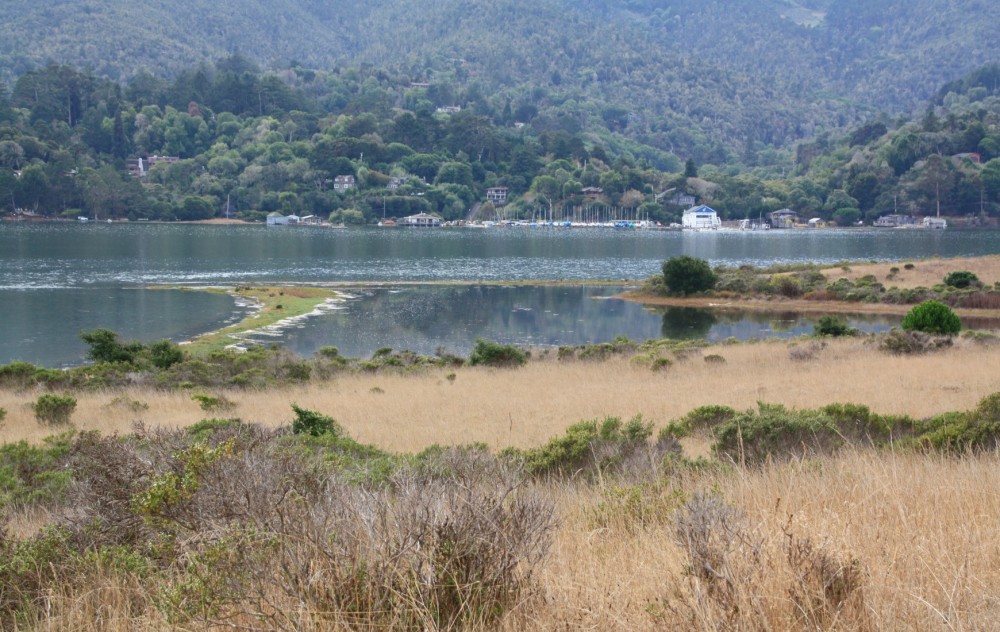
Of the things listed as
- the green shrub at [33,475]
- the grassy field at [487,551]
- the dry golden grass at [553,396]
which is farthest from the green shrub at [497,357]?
the grassy field at [487,551]

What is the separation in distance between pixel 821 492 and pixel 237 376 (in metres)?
15.1

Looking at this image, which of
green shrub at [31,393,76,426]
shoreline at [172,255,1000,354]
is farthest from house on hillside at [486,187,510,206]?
green shrub at [31,393,76,426]

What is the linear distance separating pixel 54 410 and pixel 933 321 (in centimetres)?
1992

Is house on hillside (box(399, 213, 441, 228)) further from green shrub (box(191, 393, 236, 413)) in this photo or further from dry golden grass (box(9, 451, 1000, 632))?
dry golden grass (box(9, 451, 1000, 632))

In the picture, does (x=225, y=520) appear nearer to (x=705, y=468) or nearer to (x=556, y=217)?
(x=705, y=468)

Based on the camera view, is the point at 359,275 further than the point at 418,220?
No

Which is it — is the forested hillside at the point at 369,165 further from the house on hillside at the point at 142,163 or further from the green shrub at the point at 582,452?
the green shrub at the point at 582,452

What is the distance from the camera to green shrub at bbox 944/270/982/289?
39.8 meters

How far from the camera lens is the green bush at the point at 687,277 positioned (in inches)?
1729

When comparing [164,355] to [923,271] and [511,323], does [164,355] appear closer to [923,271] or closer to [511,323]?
[511,323]

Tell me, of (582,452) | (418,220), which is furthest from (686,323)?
(418,220)

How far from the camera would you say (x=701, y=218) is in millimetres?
146375

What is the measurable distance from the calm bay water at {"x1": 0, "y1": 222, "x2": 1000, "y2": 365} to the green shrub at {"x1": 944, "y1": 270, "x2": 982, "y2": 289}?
11324 mm

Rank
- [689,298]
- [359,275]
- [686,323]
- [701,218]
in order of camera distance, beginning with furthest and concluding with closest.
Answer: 1. [701,218]
2. [359,275]
3. [689,298]
4. [686,323]
